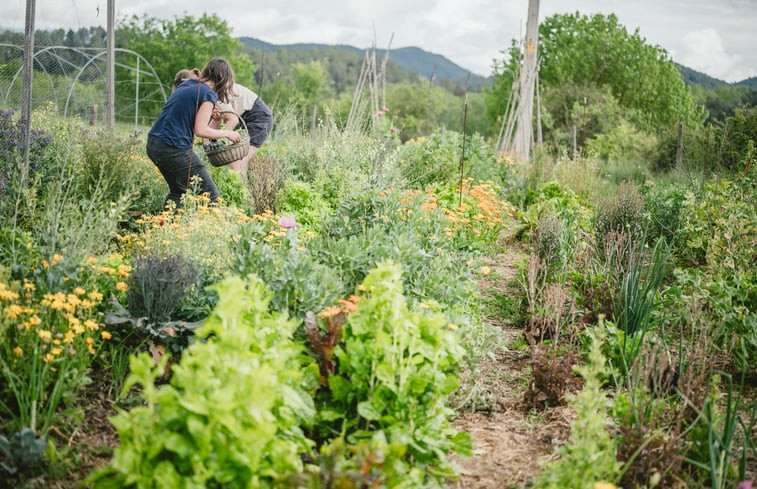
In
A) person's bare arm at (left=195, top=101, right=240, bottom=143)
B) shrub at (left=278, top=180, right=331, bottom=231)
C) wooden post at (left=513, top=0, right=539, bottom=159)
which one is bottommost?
shrub at (left=278, top=180, right=331, bottom=231)

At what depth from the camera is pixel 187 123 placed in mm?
4660

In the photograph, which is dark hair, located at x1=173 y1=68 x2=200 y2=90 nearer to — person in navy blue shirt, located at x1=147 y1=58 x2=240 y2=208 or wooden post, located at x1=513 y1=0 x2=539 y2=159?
person in navy blue shirt, located at x1=147 y1=58 x2=240 y2=208

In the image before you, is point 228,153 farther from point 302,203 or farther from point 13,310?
point 13,310

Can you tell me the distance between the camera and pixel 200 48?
A: 44.5 meters

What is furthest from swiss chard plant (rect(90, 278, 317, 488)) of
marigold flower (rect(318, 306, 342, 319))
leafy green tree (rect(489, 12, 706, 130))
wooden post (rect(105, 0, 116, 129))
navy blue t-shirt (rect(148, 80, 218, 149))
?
leafy green tree (rect(489, 12, 706, 130))

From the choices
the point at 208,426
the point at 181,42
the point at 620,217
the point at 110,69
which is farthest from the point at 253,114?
the point at 181,42

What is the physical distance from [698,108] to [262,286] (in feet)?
85.6

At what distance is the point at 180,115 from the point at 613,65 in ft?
67.3

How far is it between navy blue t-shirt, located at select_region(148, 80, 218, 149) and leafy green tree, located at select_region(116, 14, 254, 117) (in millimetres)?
40786

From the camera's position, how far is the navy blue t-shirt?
15.1 feet

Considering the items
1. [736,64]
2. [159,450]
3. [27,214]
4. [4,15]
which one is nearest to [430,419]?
[159,450]

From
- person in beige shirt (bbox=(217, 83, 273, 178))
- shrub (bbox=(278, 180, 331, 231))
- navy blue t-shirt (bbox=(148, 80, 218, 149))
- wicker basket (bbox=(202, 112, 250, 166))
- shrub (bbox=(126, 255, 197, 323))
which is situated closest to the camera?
shrub (bbox=(126, 255, 197, 323))

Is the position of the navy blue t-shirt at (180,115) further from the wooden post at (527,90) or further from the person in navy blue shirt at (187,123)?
the wooden post at (527,90)

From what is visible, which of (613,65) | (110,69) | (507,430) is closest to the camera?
(507,430)
